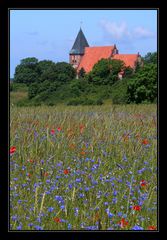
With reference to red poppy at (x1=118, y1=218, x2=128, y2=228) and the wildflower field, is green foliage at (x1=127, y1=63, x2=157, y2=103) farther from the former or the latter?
red poppy at (x1=118, y1=218, x2=128, y2=228)

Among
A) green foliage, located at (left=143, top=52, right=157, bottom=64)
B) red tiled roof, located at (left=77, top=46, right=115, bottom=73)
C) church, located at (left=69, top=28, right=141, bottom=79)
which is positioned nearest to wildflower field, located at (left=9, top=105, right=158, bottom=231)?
green foliage, located at (left=143, top=52, right=157, bottom=64)

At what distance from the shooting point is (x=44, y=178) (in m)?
2.96

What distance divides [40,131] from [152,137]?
122 cm

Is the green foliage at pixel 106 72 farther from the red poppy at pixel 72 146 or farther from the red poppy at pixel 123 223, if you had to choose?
the red poppy at pixel 123 223

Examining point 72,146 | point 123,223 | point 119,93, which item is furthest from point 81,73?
point 123,223

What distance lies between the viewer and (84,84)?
116 ft

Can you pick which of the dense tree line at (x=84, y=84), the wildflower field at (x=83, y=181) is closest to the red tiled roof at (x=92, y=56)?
the dense tree line at (x=84, y=84)

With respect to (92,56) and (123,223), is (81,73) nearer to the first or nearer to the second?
(92,56)

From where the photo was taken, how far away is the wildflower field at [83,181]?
2.34m

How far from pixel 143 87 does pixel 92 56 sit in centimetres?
2069

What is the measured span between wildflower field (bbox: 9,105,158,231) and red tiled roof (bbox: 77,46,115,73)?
41.1m

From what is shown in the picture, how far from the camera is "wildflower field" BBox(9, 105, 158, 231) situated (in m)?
2.34
